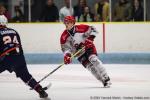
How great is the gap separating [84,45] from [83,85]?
698mm

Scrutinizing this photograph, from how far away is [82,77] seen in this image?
1134 cm

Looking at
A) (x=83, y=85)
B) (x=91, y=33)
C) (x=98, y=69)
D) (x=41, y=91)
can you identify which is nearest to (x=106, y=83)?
(x=98, y=69)

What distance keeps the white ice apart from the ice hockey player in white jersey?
23 cm

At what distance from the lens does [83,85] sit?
401 inches

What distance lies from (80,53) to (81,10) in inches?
196

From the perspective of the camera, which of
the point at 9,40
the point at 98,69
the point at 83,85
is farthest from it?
the point at 83,85

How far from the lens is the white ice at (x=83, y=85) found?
8750 mm

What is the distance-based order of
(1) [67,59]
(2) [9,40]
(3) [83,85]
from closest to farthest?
(2) [9,40] → (1) [67,59] → (3) [83,85]

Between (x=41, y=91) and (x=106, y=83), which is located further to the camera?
(x=106, y=83)

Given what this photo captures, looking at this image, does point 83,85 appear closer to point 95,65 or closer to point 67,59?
point 95,65

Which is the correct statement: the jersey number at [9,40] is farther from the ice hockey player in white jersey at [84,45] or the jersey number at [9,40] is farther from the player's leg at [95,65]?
the player's leg at [95,65]

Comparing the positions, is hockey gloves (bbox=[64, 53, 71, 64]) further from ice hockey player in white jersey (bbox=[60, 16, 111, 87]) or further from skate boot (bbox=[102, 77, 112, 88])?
skate boot (bbox=[102, 77, 112, 88])

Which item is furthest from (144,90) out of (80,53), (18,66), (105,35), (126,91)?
(105,35)

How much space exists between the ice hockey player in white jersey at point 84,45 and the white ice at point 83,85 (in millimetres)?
229
